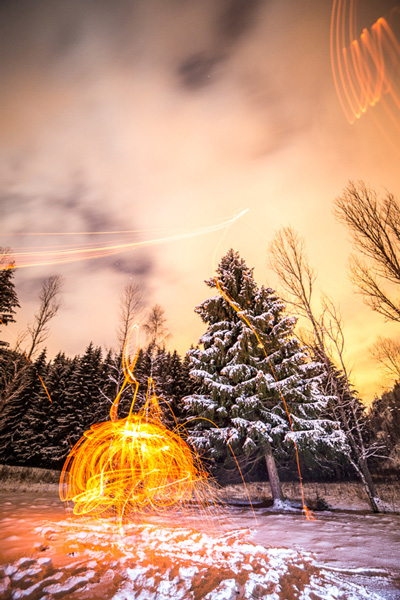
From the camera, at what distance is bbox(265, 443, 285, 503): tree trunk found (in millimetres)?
11300

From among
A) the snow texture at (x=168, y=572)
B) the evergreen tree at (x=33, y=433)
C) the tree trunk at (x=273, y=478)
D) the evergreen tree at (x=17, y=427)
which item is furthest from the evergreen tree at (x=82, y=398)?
the snow texture at (x=168, y=572)

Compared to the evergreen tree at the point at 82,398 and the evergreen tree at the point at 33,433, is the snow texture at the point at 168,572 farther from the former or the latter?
the evergreen tree at the point at 33,433

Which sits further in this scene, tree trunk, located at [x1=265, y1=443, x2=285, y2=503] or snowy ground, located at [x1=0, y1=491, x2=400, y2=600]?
tree trunk, located at [x1=265, y1=443, x2=285, y2=503]

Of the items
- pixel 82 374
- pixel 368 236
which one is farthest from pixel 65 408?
pixel 368 236

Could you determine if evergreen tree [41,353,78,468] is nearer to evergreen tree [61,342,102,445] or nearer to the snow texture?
evergreen tree [61,342,102,445]

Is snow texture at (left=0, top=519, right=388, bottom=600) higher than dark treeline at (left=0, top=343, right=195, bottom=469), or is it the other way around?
dark treeline at (left=0, top=343, right=195, bottom=469)

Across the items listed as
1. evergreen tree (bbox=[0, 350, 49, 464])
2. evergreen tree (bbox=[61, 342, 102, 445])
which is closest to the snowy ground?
evergreen tree (bbox=[61, 342, 102, 445])

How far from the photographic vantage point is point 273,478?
1165cm

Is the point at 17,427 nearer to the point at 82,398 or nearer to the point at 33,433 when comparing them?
the point at 33,433

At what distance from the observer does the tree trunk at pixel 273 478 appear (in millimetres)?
11300

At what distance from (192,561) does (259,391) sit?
799 centimetres

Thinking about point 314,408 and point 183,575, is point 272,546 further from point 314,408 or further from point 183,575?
point 314,408

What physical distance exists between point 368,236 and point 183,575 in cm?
1127

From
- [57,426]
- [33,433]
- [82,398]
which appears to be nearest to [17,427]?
[33,433]
